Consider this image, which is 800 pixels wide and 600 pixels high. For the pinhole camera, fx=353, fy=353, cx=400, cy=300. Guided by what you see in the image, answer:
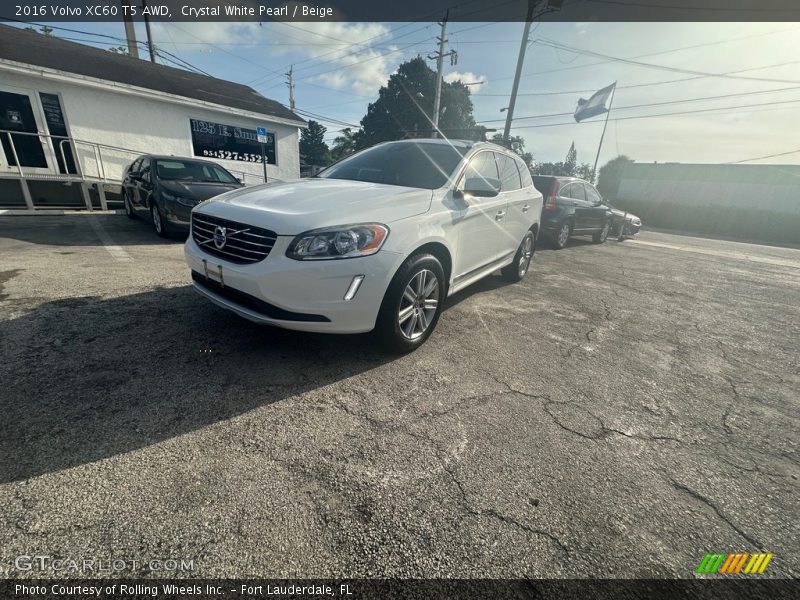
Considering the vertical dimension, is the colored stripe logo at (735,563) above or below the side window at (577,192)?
below

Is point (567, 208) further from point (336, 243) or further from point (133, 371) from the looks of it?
point (133, 371)

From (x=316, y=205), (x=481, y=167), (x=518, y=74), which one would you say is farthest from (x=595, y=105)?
(x=316, y=205)

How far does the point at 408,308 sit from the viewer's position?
2.91 m

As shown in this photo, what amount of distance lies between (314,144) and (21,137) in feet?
160

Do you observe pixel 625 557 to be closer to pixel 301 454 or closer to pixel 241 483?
pixel 301 454

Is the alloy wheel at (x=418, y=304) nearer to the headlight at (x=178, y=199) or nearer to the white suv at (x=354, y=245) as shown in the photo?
the white suv at (x=354, y=245)

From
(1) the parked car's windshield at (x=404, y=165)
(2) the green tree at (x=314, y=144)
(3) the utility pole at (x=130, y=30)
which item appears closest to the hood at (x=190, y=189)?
(1) the parked car's windshield at (x=404, y=165)

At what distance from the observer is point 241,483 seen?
1.68 meters

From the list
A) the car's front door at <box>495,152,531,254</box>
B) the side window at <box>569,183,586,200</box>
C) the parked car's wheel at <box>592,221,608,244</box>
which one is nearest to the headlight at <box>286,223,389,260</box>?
the car's front door at <box>495,152,531,254</box>

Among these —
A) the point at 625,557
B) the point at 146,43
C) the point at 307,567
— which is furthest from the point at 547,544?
the point at 146,43

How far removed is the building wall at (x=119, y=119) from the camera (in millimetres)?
9984

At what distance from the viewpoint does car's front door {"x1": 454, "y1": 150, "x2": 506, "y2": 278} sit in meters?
3.41

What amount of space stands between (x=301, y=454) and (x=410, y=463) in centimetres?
58

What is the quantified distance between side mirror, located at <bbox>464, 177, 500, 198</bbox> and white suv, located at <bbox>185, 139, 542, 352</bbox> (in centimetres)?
1
